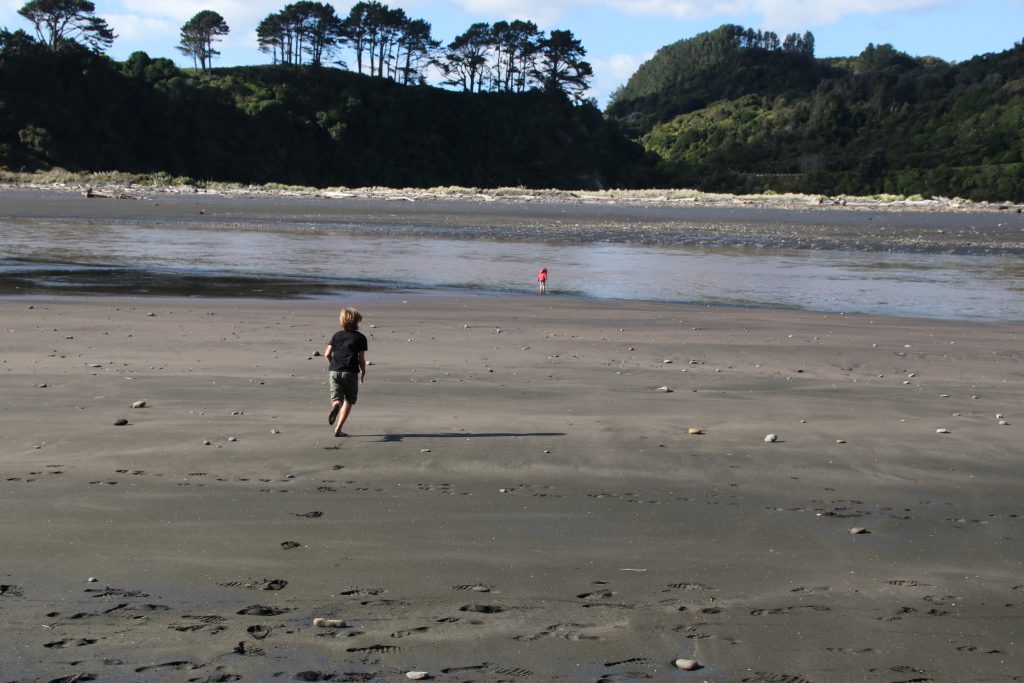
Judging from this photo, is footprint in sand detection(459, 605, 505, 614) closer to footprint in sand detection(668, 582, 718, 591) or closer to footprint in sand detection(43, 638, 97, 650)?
footprint in sand detection(668, 582, 718, 591)

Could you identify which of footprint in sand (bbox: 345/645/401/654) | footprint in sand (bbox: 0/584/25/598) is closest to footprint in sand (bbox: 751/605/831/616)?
footprint in sand (bbox: 345/645/401/654)

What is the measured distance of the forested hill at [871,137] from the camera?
12006 centimetres

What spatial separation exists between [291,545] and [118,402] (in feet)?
13.2

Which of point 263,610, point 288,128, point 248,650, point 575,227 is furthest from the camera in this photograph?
point 288,128

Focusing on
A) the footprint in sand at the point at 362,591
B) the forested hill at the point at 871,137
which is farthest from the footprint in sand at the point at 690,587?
the forested hill at the point at 871,137

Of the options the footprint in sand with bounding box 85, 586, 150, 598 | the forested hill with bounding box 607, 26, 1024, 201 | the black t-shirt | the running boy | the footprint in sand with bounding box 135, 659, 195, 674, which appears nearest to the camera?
the footprint in sand with bounding box 135, 659, 195, 674

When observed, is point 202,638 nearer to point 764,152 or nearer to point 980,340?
point 980,340

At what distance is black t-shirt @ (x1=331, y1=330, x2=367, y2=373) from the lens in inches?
322

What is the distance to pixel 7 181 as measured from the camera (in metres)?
84.4

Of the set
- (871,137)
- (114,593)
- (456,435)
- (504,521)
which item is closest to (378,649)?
(114,593)

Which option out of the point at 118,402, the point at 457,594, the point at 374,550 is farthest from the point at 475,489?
the point at 118,402

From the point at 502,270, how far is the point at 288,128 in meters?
107

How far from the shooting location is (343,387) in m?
8.12

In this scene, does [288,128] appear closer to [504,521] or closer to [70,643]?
[504,521]
